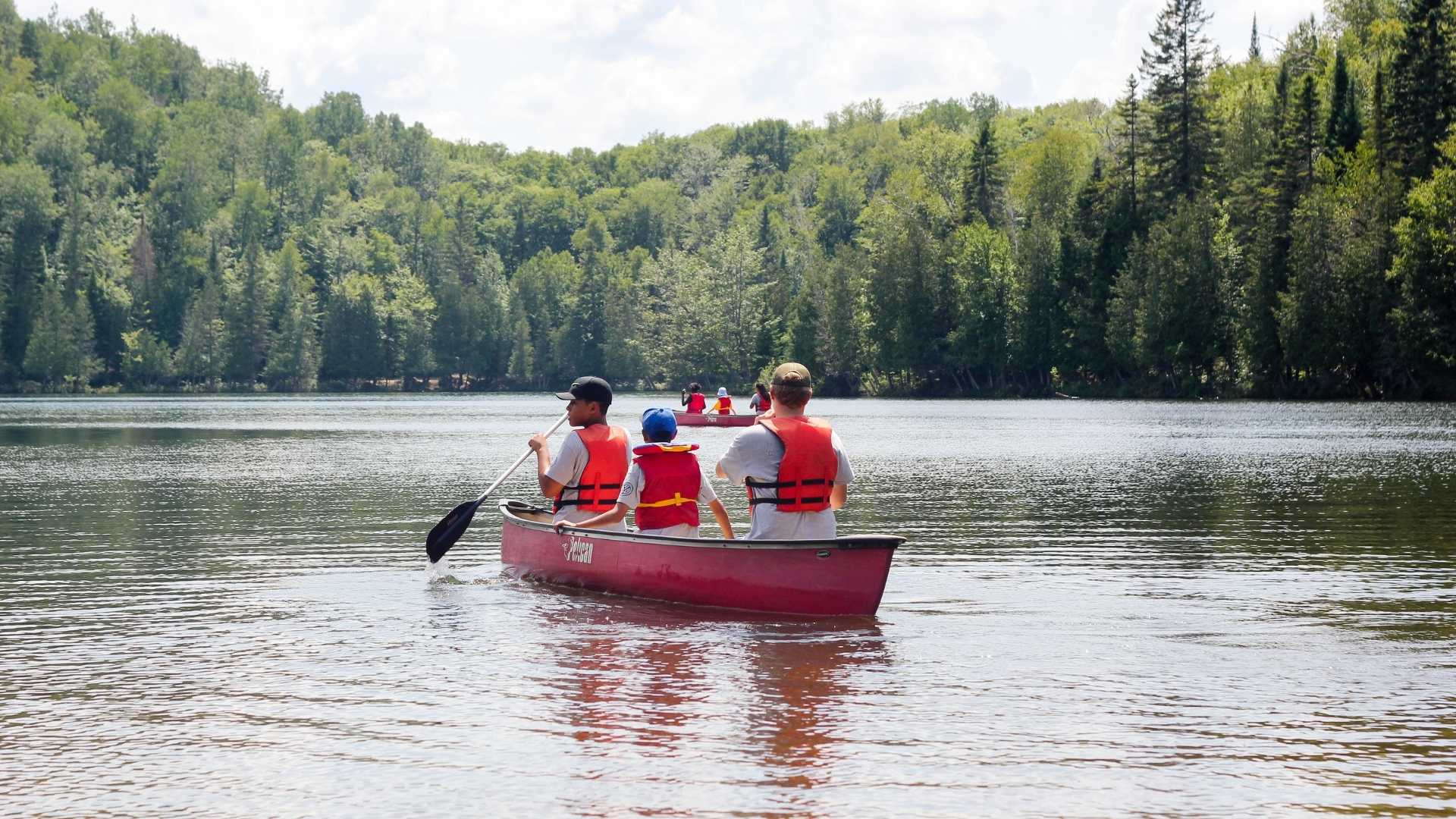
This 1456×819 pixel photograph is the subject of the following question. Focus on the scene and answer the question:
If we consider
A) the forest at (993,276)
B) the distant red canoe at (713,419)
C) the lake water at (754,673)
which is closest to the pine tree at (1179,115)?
the forest at (993,276)

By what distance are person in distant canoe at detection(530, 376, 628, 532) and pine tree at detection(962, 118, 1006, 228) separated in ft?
370

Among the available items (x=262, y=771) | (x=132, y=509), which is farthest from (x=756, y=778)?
(x=132, y=509)

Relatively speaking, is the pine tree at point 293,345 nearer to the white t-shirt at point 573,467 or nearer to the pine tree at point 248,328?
the pine tree at point 248,328

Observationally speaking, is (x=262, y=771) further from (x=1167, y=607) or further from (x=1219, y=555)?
(x=1219, y=555)

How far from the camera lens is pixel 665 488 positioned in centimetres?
1519

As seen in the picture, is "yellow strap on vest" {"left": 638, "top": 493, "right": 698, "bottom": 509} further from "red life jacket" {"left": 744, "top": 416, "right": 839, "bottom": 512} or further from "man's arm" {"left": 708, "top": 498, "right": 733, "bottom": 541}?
"red life jacket" {"left": 744, "top": 416, "right": 839, "bottom": 512}

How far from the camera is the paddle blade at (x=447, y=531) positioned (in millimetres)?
18328

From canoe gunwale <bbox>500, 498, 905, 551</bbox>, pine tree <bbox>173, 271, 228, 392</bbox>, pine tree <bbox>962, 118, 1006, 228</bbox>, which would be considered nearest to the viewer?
canoe gunwale <bbox>500, 498, 905, 551</bbox>

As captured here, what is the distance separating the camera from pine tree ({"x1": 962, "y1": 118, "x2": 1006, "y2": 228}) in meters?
126

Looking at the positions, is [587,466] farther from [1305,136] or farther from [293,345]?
[293,345]

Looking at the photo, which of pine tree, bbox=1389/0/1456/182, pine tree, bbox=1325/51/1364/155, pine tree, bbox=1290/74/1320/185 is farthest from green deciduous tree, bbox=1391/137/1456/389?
pine tree, bbox=1325/51/1364/155

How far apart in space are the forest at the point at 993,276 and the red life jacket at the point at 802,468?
6917 centimetres

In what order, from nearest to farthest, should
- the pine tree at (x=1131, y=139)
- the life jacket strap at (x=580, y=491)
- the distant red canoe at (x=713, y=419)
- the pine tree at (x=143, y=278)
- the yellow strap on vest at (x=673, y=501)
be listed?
the yellow strap on vest at (x=673, y=501)
the life jacket strap at (x=580, y=491)
the distant red canoe at (x=713, y=419)
the pine tree at (x=1131, y=139)
the pine tree at (x=143, y=278)

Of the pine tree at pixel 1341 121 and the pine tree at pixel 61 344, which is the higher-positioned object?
the pine tree at pixel 1341 121
